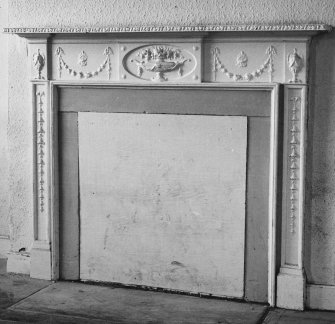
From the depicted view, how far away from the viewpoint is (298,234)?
13.4ft

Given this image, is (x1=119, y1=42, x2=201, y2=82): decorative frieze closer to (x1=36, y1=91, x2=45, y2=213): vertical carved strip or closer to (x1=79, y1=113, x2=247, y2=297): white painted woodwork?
(x1=79, y1=113, x2=247, y2=297): white painted woodwork

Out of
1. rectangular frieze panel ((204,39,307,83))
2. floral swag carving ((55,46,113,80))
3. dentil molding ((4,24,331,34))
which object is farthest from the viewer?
floral swag carving ((55,46,113,80))

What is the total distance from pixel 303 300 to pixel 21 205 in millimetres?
1923

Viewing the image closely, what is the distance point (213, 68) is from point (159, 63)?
324mm

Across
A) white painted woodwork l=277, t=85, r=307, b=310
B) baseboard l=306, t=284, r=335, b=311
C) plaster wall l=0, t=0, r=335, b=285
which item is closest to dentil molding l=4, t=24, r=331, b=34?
plaster wall l=0, t=0, r=335, b=285

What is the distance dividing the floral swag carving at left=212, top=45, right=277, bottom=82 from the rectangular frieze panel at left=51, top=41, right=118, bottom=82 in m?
0.62

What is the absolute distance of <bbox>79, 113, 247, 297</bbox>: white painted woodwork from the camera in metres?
4.21

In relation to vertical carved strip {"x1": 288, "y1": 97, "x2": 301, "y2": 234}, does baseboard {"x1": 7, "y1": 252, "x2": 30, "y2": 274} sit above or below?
below

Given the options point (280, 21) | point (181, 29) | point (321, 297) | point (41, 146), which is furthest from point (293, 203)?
point (41, 146)

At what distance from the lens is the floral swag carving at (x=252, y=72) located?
4.02m

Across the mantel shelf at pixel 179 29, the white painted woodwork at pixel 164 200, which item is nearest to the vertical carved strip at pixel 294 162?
the white painted woodwork at pixel 164 200

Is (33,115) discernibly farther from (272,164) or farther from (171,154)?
(272,164)

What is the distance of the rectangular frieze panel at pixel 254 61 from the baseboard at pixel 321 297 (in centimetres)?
119

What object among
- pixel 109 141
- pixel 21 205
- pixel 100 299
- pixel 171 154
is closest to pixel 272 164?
pixel 171 154
